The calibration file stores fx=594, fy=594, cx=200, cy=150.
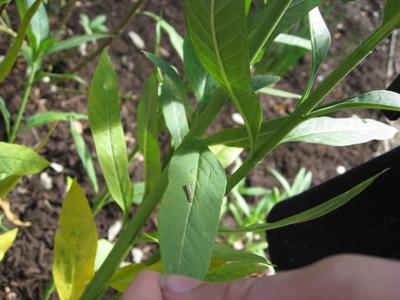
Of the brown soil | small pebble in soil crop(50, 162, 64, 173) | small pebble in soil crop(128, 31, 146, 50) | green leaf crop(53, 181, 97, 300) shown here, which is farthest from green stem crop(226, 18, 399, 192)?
small pebble in soil crop(128, 31, 146, 50)

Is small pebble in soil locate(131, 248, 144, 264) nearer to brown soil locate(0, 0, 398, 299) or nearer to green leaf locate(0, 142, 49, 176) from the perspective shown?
brown soil locate(0, 0, 398, 299)

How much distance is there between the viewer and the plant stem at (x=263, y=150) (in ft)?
2.10

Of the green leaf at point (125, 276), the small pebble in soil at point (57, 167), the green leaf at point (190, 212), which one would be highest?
the green leaf at point (190, 212)

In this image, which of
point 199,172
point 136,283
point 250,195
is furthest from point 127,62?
point 136,283

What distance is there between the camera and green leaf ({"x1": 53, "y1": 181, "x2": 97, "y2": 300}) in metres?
0.83

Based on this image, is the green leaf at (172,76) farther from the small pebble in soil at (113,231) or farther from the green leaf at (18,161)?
the small pebble in soil at (113,231)

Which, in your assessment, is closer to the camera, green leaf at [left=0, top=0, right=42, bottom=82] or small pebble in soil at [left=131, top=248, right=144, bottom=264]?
green leaf at [left=0, top=0, right=42, bottom=82]

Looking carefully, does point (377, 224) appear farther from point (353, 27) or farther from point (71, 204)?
point (353, 27)

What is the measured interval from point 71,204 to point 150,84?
0.20 metres

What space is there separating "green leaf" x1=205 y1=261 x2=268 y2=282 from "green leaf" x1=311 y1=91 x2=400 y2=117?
218 mm

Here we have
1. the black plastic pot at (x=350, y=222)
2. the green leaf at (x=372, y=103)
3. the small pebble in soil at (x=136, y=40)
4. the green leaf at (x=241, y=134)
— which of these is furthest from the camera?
the small pebble in soil at (x=136, y=40)

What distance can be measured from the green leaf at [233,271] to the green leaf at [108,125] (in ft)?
0.59

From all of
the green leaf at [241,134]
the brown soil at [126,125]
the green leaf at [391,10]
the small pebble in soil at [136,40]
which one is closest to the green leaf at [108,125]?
the green leaf at [241,134]

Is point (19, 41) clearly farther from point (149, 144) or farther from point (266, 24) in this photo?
point (266, 24)
